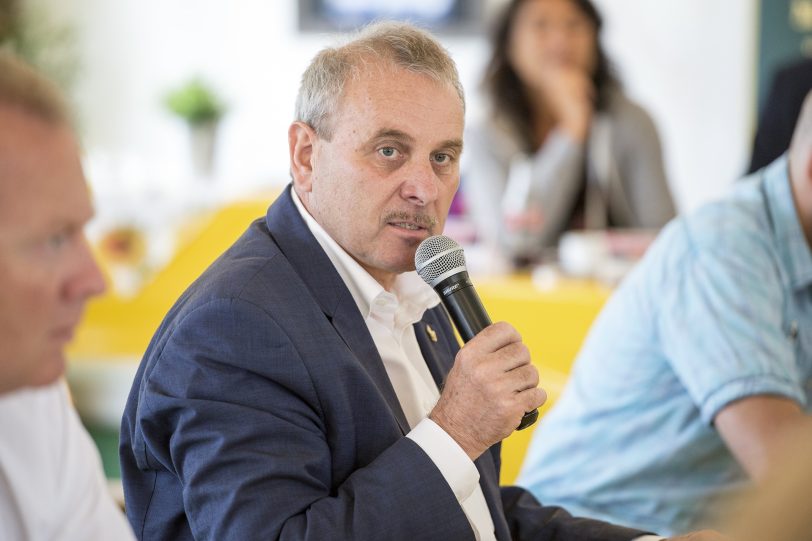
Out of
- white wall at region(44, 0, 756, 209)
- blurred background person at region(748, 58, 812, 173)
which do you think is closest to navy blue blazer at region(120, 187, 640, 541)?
blurred background person at region(748, 58, 812, 173)

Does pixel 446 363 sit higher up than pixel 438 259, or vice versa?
pixel 438 259

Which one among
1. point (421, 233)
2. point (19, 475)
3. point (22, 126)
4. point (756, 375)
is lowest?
point (756, 375)

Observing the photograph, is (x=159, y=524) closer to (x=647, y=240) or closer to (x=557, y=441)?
(x=557, y=441)

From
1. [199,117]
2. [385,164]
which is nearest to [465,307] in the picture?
[385,164]

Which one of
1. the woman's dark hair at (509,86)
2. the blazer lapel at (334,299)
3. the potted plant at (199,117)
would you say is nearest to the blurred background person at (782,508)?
the blazer lapel at (334,299)

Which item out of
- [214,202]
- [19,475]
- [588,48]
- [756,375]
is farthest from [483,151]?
[19,475]

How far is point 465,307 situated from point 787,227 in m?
0.84

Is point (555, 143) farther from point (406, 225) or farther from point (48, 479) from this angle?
point (48, 479)

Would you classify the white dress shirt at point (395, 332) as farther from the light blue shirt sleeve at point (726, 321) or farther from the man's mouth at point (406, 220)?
the light blue shirt sleeve at point (726, 321)

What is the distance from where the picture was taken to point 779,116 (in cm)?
260

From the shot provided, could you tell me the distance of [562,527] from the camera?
156 centimetres

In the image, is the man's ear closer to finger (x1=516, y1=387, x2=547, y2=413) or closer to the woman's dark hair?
finger (x1=516, y1=387, x2=547, y2=413)

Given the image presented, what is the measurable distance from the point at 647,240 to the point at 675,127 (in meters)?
3.89

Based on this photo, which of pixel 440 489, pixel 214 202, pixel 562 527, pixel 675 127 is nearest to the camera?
pixel 440 489
